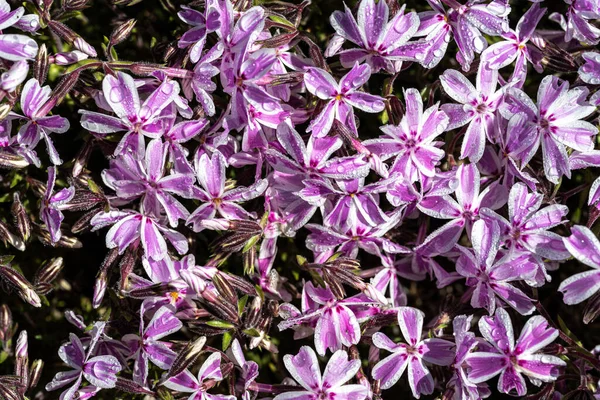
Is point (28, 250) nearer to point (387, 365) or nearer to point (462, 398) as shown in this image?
point (387, 365)

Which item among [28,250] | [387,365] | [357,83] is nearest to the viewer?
[357,83]

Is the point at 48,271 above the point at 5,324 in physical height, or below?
above

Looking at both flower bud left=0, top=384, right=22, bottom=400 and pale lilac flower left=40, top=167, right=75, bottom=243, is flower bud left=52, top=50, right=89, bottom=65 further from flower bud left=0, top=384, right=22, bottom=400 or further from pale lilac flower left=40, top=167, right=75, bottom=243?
flower bud left=0, top=384, right=22, bottom=400

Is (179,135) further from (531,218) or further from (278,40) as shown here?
(531,218)

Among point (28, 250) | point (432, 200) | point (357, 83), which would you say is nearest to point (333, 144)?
point (357, 83)

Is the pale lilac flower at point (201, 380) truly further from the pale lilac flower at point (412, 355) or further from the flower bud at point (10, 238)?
the flower bud at point (10, 238)

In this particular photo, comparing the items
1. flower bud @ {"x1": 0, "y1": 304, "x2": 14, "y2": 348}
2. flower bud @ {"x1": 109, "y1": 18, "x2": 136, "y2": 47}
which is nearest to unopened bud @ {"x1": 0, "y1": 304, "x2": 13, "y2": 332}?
flower bud @ {"x1": 0, "y1": 304, "x2": 14, "y2": 348}

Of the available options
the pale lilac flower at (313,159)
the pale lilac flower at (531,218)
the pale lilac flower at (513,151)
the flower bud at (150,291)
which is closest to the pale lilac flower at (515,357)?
the pale lilac flower at (531,218)

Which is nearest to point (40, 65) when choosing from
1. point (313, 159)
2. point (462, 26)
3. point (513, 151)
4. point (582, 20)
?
point (313, 159)
